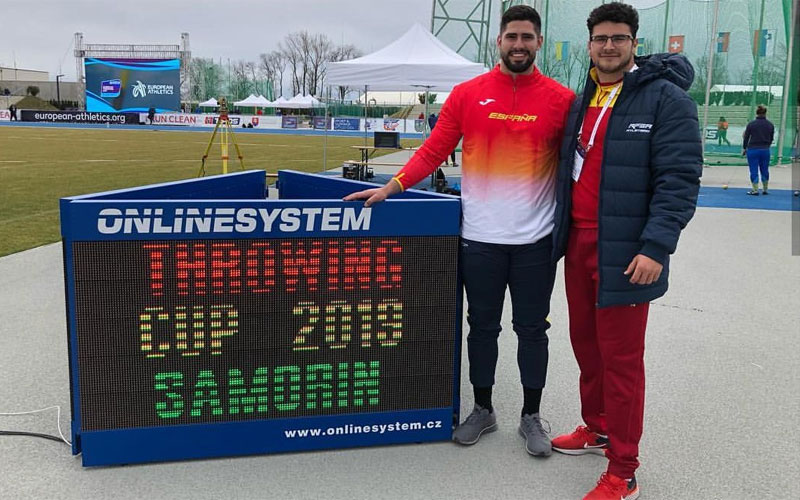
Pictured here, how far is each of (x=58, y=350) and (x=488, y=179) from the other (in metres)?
3.40

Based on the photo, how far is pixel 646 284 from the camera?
9.61 ft

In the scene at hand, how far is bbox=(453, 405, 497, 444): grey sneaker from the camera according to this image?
364 centimetres

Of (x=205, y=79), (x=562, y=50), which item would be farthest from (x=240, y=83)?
(x=562, y=50)

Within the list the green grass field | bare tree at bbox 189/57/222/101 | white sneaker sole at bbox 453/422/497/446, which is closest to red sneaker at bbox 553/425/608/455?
white sneaker sole at bbox 453/422/497/446

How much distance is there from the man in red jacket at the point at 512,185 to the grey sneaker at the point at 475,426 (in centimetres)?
2

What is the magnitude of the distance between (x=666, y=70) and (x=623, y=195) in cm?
55

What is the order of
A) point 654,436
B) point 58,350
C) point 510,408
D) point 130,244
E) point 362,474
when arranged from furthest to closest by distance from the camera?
point 58,350
point 510,408
point 654,436
point 362,474
point 130,244

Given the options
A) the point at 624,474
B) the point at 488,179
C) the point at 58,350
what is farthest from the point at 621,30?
the point at 58,350

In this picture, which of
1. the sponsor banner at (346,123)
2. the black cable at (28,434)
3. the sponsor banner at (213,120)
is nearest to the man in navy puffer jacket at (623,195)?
the black cable at (28,434)

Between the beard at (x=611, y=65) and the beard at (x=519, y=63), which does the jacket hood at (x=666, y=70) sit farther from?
the beard at (x=519, y=63)

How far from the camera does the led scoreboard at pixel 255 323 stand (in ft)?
10.2

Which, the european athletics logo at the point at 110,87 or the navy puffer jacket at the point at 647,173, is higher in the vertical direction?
the european athletics logo at the point at 110,87

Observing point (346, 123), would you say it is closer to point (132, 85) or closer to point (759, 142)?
point (132, 85)

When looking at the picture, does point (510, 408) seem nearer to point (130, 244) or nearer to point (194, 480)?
point (194, 480)
